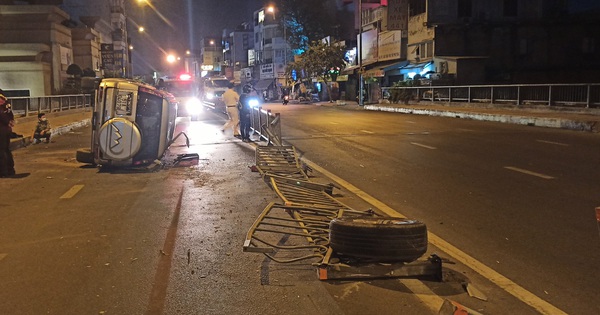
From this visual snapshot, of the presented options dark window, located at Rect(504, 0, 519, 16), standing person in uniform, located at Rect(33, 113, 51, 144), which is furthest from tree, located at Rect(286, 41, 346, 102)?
standing person in uniform, located at Rect(33, 113, 51, 144)

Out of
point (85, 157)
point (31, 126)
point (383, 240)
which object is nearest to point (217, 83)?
point (31, 126)

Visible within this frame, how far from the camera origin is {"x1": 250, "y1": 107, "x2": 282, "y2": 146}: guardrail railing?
14.4m

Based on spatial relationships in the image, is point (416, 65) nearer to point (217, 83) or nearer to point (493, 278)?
point (217, 83)

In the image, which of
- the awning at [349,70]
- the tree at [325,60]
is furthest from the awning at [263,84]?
the awning at [349,70]

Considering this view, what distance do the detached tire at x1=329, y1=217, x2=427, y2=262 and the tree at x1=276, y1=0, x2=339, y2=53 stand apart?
6912cm

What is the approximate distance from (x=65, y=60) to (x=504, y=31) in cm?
3399

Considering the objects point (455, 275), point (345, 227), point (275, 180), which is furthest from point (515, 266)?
point (275, 180)

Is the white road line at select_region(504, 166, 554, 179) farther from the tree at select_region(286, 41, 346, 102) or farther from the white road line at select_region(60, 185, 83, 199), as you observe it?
the tree at select_region(286, 41, 346, 102)

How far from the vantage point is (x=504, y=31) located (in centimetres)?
4275

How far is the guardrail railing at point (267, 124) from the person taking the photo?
47.2 ft

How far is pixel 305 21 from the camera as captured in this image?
74000 millimetres

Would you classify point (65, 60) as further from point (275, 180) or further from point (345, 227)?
point (345, 227)

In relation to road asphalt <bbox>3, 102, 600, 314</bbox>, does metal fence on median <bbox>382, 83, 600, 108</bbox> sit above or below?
above

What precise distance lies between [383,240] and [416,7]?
142 feet
